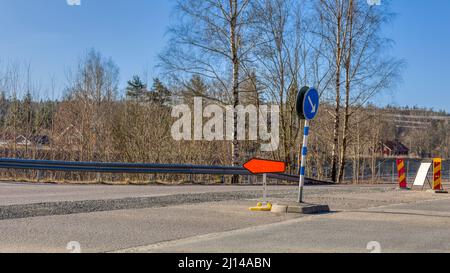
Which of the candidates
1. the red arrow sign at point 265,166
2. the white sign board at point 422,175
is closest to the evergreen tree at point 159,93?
the white sign board at point 422,175

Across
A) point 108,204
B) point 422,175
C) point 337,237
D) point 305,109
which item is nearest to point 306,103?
point 305,109

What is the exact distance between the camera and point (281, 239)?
25.1ft

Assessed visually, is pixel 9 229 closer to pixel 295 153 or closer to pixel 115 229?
pixel 115 229

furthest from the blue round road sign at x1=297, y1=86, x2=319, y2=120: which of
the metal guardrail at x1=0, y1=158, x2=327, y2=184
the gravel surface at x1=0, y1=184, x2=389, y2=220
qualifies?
the metal guardrail at x1=0, y1=158, x2=327, y2=184

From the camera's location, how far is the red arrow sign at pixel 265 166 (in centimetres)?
1095

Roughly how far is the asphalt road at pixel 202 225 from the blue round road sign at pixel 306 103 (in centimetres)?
217

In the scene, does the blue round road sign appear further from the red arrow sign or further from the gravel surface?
the gravel surface

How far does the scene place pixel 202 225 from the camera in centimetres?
892

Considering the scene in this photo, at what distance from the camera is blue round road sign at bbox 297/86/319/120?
10.9 m

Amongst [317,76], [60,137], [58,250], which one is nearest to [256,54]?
[317,76]

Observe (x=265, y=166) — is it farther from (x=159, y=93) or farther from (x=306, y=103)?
(x=159, y=93)

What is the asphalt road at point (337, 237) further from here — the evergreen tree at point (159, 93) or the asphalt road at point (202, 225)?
the evergreen tree at point (159, 93)

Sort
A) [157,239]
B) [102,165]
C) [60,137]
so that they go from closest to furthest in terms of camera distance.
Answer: [157,239] → [102,165] → [60,137]
